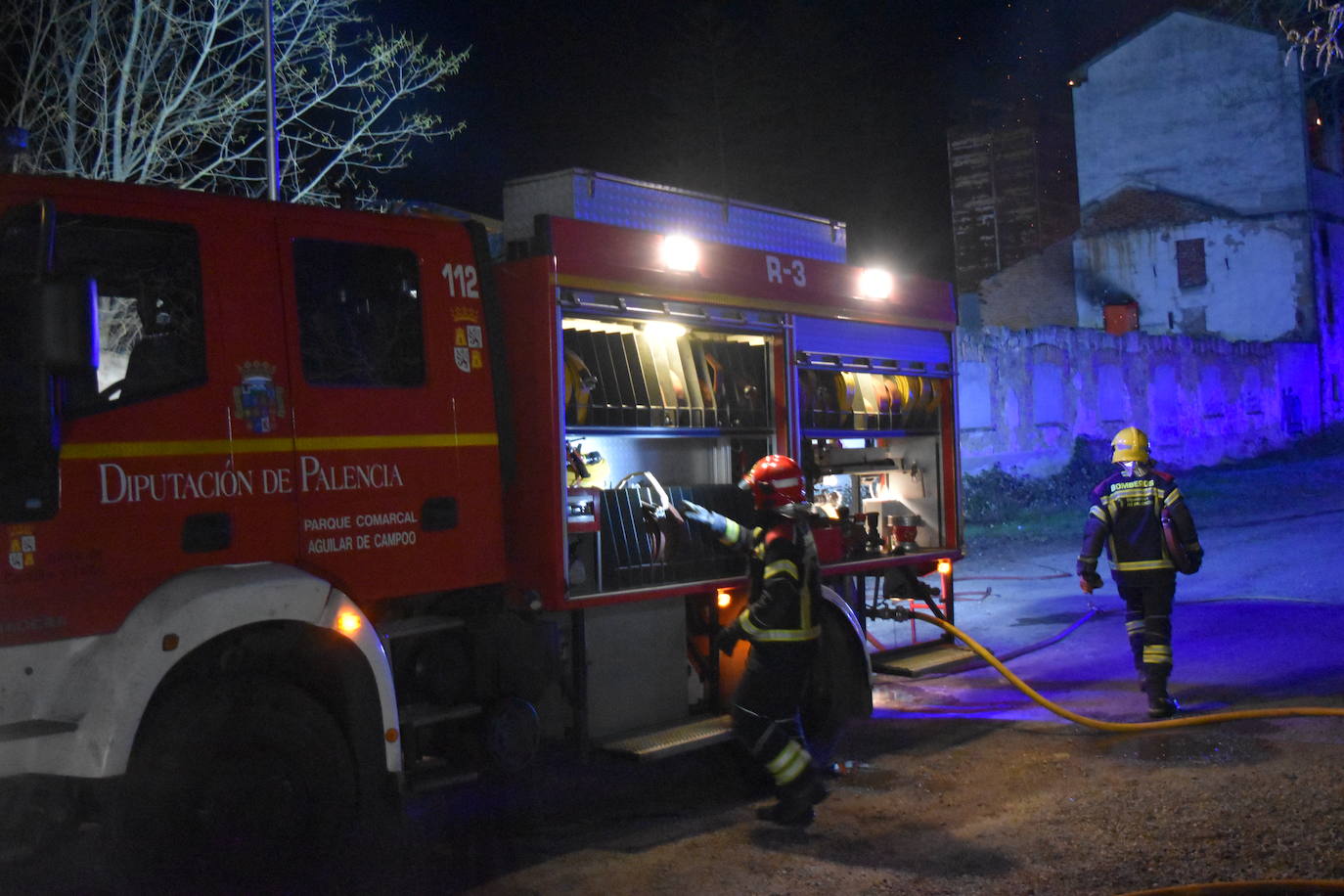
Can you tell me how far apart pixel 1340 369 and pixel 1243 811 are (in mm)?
31740

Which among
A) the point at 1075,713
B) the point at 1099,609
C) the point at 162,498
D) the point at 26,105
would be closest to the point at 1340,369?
the point at 1099,609

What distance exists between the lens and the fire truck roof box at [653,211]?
5520 mm

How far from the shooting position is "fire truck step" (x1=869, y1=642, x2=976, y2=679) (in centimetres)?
709

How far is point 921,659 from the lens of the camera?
24.0ft

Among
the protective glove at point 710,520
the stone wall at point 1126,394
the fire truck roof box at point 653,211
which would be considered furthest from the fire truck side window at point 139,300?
the stone wall at point 1126,394

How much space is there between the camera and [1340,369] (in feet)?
105

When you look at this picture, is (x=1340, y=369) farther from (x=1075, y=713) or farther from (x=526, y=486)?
(x=526, y=486)

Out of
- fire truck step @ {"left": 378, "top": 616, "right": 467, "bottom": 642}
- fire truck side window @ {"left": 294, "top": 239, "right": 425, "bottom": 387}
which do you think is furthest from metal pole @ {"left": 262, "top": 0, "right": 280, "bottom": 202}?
fire truck step @ {"left": 378, "top": 616, "right": 467, "bottom": 642}

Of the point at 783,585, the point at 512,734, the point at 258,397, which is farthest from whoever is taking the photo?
the point at 783,585

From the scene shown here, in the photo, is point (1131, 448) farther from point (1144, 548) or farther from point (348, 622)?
point (348, 622)

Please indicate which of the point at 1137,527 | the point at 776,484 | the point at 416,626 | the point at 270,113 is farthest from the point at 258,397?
the point at 270,113

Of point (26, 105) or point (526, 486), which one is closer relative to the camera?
point (526, 486)

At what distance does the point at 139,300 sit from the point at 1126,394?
23.8m

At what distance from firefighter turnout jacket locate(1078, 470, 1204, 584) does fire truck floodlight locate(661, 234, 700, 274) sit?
3007mm
